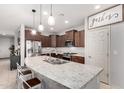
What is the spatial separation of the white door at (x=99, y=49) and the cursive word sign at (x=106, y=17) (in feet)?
0.78

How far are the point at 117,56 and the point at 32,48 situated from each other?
4.35 m

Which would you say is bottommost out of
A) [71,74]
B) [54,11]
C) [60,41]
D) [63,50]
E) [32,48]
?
[71,74]

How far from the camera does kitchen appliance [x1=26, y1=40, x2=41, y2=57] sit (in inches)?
192

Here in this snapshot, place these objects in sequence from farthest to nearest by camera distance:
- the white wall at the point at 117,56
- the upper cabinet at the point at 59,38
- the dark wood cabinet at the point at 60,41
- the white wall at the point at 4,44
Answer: the white wall at the point at 4,44
the dark wood cabinet at the point at 60,41
the upper cabinet at the point at 59,38
the white wall at the point at 117,56

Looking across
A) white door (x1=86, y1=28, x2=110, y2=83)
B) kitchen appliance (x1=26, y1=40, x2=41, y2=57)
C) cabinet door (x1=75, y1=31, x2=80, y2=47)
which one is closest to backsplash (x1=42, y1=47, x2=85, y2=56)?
cabinet door (x1=75, y1=31, x2=80, y2=47)

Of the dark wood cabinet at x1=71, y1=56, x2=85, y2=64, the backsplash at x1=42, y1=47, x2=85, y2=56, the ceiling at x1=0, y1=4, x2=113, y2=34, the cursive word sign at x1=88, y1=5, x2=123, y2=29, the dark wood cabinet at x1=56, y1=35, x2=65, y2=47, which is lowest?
the dark wood cabinet at x1=71, y1=56, x2=85, y2=64

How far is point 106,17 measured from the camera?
108 inches

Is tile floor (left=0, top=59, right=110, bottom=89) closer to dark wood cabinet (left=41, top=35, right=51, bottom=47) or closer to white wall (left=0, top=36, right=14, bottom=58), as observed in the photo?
dark wood cabinet (left=41, top=35, right=51, bottom=47)

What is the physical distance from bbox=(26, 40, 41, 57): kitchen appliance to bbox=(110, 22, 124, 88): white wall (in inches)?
165

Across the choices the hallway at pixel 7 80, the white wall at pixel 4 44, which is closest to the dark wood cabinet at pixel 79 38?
the hallway at pixel 7 80

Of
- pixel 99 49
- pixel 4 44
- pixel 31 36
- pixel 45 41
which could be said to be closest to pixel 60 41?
pixel 45 41

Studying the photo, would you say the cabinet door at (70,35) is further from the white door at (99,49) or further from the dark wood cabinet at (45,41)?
the dark wood cabinet at (45,41)

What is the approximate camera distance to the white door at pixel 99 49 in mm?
2820

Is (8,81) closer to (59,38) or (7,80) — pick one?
(7,80)
